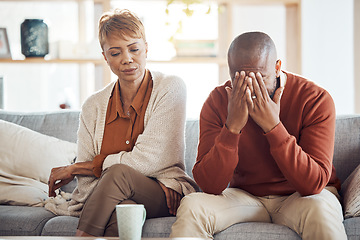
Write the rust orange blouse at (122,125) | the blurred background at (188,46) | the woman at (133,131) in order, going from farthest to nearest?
the blurred background at (188,46), the rust orange blouse at (122,125), the woman at (133,131)

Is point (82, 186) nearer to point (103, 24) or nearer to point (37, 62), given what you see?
point (103, 24)

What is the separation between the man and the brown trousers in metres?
0.24

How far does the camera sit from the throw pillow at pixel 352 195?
6.71ft

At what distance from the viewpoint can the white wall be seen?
396 cm

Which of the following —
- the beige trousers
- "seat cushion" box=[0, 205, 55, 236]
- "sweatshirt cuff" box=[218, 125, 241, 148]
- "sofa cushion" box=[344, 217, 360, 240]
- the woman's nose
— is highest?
the woman's nose

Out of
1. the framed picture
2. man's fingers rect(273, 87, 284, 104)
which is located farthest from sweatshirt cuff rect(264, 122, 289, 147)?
the framed picture

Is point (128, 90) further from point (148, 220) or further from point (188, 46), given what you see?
point (188, 46)

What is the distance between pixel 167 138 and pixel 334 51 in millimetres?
2160

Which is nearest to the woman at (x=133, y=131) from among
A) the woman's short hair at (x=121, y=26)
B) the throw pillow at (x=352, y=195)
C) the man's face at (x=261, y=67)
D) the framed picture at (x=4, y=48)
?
the woman's short hair at (x=121, y=26)

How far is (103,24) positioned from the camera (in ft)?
7.85

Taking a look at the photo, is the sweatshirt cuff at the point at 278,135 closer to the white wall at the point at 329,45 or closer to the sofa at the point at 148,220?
the sofa at the point at 148,220

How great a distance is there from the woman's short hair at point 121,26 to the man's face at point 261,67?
0.55 m

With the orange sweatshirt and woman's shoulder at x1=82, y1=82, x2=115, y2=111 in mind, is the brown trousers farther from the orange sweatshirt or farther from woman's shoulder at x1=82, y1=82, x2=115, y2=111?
woman's shoulder at x1=82, y1=82, x2=115, y2=111

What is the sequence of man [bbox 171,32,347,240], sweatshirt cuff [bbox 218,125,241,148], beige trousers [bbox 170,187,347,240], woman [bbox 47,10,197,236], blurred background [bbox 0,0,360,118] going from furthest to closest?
blurred background [bbox 0,0,360,118] → woman [bbox 47,10,197,236] → sweatshirt cuff [bbox 218,125,241,148] → man [bbox 171,32,347,240] → beige trousers [bbox 170,187,347,240]
